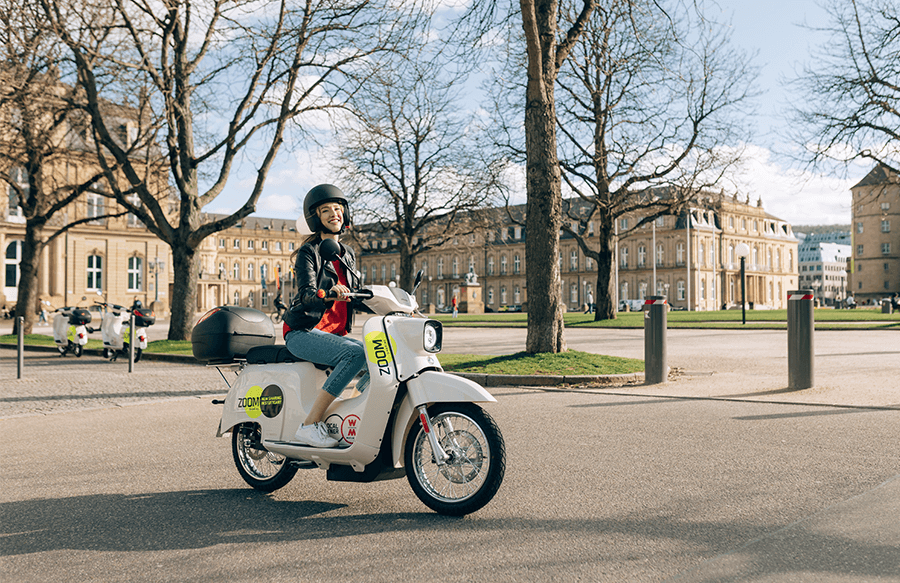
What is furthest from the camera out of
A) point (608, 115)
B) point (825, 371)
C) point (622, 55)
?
point (608, 115)

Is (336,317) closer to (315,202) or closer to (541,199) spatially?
(315,202)

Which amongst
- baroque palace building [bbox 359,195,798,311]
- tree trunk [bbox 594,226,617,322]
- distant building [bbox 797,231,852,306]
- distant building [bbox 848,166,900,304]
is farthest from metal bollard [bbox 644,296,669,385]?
distant building [bbox 797,231,852,306]

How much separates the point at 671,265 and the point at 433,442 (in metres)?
98.6

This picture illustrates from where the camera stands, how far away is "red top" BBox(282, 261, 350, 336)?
4.56m

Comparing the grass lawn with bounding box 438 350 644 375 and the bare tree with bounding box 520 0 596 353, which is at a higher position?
the bare tree with bounding box 520 0 596 353

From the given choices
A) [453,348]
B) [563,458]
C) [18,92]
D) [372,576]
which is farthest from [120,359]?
[372,576]

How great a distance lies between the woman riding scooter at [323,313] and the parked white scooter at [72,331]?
15418 mm

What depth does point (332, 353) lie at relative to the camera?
4.38m

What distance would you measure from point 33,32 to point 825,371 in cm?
1711

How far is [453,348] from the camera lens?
18828mm

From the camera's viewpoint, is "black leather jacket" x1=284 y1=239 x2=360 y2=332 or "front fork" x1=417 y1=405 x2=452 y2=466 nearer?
"front fork" x1=417 y1=405 x2=452 y2=466

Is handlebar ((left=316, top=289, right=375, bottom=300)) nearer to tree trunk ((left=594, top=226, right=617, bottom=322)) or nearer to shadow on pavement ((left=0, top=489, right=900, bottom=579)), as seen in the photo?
shadow on pavement ((left=0, top=489, right=900, bottom=579))

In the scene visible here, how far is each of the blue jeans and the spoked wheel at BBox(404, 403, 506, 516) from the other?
0.50 metres

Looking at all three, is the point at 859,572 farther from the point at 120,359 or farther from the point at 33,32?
the point at 33,32
